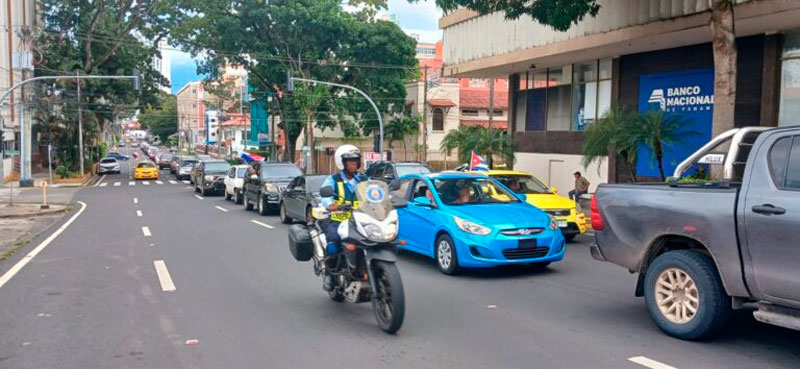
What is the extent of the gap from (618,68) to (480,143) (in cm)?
545

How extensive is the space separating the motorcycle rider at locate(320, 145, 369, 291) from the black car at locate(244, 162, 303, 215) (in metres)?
13.5

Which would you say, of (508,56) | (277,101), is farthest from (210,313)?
(277,101)

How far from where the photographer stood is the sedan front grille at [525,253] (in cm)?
923

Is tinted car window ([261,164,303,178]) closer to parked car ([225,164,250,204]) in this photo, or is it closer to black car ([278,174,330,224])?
parked car ([225,164,250,204])

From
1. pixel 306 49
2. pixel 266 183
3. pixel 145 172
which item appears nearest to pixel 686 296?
pixel 266 183

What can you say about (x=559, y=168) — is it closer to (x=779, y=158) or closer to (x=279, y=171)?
(x=279, y=171)

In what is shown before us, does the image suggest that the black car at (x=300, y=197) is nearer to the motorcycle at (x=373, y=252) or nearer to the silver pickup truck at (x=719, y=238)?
the motorcycle at (x=373, y=252)

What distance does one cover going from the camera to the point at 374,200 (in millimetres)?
6730

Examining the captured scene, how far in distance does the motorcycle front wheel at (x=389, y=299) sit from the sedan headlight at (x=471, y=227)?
2902 mm

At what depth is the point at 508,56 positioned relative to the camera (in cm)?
2312

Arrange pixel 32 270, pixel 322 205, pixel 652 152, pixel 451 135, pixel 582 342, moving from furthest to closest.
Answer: pixel 451 135 < pixel 652 152 < pixel 32 270 < pixel 322 205 < pixel 582 342

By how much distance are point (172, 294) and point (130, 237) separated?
7402 millimetres

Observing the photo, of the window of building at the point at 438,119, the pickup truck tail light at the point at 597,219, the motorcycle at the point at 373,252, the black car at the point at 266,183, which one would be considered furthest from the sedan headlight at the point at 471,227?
the window of building at the point at 438,119

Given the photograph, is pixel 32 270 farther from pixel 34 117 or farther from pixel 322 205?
pixel 34 117
